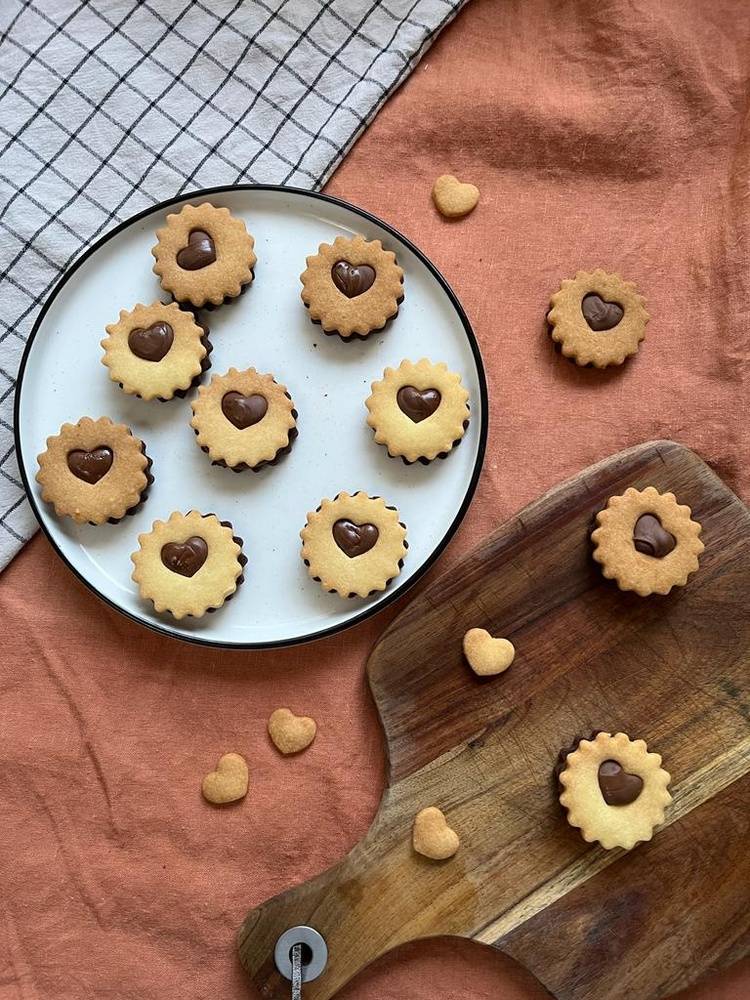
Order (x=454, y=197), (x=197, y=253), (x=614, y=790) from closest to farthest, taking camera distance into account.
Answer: (x=614, y=790) → (x=197, y=253) → (x=454, y=197)

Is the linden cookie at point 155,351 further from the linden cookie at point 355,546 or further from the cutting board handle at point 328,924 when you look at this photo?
the cutting board handle at point 328,924

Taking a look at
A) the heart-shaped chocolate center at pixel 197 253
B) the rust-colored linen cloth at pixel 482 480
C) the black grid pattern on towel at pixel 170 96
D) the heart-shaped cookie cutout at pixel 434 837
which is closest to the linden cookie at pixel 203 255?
the heart-shaped chocolate center at pixel 197 253

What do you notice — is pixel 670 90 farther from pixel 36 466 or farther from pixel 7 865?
pixel 7 865

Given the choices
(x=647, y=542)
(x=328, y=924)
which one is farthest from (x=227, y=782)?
(x=647, y=542)

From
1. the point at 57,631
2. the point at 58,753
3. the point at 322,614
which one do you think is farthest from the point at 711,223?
the point at 58,753

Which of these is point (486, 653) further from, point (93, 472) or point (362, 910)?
point (93, 472)

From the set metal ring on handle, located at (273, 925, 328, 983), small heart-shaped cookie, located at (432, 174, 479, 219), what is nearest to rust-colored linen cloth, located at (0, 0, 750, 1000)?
small heart-shaped cookie, located at (432, 174, 479, 219)

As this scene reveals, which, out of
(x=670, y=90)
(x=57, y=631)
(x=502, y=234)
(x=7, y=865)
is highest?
(x=670, y=90)

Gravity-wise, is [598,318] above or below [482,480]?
above
